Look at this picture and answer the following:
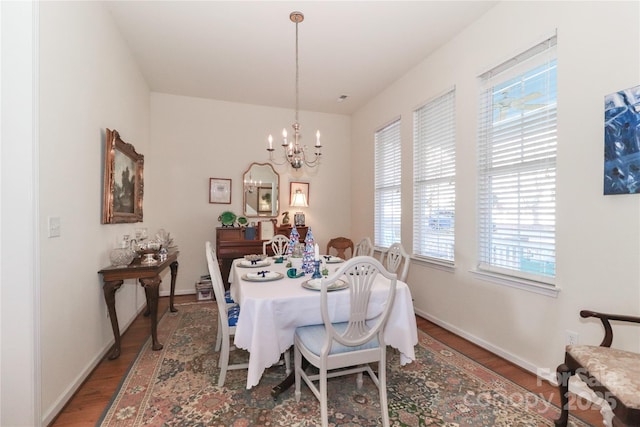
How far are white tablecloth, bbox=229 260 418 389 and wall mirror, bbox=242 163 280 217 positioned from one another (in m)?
2.89

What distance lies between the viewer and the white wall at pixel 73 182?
181cm

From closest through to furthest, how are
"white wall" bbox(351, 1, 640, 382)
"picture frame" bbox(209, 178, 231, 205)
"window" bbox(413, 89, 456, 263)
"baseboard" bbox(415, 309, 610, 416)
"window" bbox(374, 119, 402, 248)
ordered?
"white wall" bbox(351, 1, 640, 382), "baseboard" bbox(415, 309, 610, 416), "window" bbox(413, 89, 456, 263), "window" bbox(374, 119, 402, 248), "picture frame" bbox(209, 178, 231, 205)

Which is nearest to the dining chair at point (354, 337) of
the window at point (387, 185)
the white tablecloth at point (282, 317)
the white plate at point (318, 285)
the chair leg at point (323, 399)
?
the chair leg at point (323, 399)

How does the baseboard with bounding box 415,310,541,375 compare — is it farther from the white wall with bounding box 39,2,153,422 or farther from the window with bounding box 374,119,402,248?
the white wall with bounding box 39,2,153,422

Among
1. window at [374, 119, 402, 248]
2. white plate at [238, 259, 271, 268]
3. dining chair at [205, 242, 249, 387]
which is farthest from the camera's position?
window at [374, 119, 402, 248]

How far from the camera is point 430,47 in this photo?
3279 millimetres

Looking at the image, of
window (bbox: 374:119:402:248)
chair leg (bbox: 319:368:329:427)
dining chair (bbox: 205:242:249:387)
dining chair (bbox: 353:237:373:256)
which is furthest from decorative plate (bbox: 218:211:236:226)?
chair leg (bbox: 319:368:329:427)

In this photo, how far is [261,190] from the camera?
4969 mm

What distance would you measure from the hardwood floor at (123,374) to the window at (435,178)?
82 centimetres

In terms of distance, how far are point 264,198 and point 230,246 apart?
1022 millimetres

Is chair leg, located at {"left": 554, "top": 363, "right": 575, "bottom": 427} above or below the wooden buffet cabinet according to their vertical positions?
below

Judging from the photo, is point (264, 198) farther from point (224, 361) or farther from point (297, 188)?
point (224, 361)

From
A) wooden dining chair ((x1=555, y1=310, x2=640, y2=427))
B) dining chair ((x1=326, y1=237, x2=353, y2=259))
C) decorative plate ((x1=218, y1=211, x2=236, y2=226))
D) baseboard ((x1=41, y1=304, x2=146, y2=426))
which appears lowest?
baseboard ((x1=41, y1=304, x2=146, y2=426))

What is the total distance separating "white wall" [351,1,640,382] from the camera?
5.99 feet
